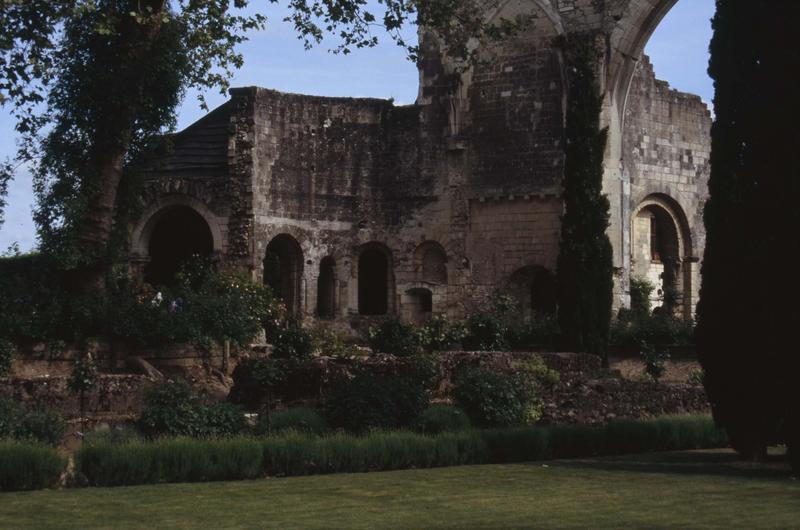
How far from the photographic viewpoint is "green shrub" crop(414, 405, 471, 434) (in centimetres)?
1509

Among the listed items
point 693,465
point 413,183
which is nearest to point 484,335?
point 413,183

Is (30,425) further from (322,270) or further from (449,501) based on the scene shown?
(322,270)

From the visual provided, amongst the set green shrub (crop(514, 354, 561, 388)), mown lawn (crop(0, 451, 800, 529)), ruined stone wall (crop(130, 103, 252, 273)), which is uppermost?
ruined stone wall (crop(130, 103, 252, 273))

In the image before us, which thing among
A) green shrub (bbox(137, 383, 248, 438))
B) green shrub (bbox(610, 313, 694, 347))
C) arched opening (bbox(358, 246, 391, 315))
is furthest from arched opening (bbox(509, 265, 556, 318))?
green shrub (bbox(137, 383, 248, 438))

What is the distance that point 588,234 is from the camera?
83.1 feet

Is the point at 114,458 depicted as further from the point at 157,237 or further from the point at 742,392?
the point at 157,237

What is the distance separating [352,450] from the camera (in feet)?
44.1

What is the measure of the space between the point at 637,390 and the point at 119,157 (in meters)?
9.51

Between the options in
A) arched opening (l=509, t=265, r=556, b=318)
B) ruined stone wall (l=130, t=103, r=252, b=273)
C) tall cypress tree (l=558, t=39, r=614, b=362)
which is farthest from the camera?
arched opening (l=509, t=265, r=556, b=318)

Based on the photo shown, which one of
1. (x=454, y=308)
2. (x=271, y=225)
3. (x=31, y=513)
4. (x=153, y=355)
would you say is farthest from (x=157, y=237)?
(x=31, y=513)

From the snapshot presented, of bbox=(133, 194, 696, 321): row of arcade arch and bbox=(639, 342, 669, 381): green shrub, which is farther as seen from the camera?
bbox=(133, 194, 696, 321): row of arcade arch

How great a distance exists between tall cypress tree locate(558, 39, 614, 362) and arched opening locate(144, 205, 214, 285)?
29.2 ft

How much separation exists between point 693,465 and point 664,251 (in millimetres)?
20221

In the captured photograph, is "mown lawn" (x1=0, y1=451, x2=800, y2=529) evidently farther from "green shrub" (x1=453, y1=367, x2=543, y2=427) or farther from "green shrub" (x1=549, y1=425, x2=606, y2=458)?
"green shrub" (x1=453, y1=367, x2=543, y2=427)
